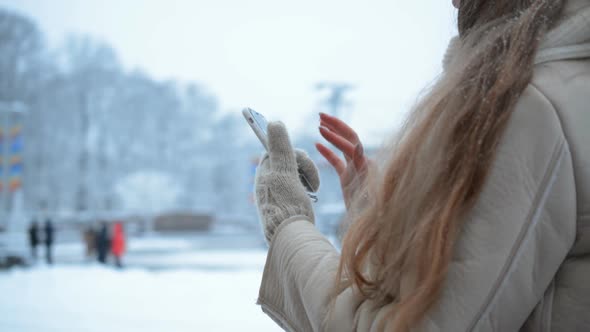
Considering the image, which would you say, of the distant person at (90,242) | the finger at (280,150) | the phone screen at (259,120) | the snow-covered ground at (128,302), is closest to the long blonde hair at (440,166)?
the finger at (280,150)

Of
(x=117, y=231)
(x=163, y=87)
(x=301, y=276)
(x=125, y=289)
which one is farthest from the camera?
(x=163, y=87)

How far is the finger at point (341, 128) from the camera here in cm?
164

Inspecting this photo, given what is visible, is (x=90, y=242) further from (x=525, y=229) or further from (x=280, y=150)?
(x=525, y=229)

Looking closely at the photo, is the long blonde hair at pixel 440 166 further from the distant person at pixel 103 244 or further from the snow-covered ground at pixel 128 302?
the distant person at pixel 103 244

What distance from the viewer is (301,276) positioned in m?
1.20

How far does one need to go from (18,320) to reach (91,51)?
2942cm

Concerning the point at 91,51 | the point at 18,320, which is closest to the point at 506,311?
the point at 18,320

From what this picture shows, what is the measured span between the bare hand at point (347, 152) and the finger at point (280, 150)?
0.48 ft

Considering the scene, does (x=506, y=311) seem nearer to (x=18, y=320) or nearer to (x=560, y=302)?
(x=560, y=302)

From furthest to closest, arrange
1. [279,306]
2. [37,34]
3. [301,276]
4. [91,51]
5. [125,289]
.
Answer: [91,51] < [37,34] < [125,289] < [279,306] < [301,276]

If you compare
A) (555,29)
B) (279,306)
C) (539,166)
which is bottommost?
(279,306)

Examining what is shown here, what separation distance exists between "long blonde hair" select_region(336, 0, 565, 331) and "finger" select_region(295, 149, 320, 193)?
538 millimetres

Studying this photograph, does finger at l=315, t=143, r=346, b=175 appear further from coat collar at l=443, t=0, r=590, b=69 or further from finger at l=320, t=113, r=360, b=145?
coat collar at l=443, t=0, r=590, b=69

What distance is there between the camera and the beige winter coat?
0.90m
